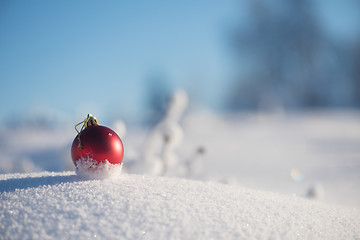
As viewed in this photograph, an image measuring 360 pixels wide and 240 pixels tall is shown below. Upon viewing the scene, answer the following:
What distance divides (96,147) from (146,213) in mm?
313

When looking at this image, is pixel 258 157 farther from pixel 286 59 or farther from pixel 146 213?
pixel 286 59

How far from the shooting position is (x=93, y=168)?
3.02 feet

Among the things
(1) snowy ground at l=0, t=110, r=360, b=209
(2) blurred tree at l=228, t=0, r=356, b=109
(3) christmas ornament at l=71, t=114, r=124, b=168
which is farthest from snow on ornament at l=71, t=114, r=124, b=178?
(2) blurred tree at l=228, t=0, r=356, b=109

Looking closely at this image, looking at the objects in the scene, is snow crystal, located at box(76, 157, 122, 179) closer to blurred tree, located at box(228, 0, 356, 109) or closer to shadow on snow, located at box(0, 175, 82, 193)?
shadow on snow, located at box(0, 175, 82, 193)

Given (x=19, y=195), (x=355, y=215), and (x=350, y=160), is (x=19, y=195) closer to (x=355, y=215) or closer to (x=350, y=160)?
(x=355, y=215)

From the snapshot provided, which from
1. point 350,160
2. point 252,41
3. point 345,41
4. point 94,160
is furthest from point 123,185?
point 345,41

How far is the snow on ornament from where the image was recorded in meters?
0.92

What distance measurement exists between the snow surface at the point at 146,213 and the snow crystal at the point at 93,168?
1.1 inches

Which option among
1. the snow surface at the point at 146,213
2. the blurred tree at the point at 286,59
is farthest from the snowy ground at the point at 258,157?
the blurred tree at the point at 286,59

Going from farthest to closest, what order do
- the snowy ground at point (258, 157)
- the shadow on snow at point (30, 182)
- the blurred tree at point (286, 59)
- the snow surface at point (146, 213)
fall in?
the blurred tree at point (286, 59)
the snowy ground at point (258, 157)
the shadow on snow at point (30, 182)
the snow surface at point (146, 213)

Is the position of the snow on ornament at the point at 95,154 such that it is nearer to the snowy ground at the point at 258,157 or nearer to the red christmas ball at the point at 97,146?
the red christmas ball at the point at 97,146

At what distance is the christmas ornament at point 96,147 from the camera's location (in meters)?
0.92

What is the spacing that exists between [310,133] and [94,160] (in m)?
4.67

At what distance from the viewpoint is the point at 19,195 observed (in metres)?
0.80
